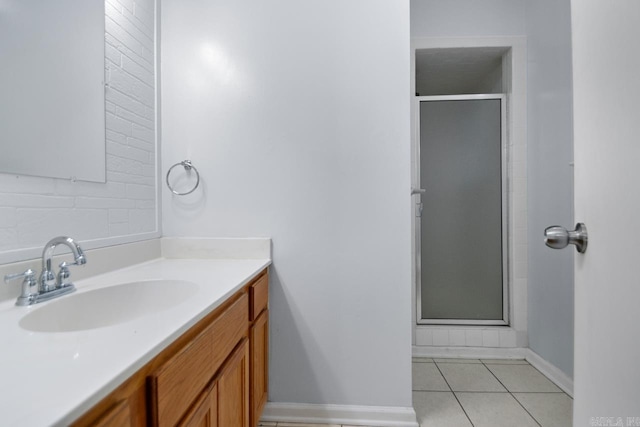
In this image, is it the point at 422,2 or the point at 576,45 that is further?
the point at 422,2

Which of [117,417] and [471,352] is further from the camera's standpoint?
[471,352]

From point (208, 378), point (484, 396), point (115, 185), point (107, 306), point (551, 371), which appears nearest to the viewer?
point (208, 378)

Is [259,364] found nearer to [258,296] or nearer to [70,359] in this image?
[258,296]

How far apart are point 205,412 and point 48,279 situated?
0.57 m

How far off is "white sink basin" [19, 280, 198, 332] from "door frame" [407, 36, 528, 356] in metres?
1.78

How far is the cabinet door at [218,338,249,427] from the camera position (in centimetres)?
93

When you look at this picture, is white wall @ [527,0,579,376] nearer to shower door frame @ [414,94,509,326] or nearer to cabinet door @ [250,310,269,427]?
shower door frame @ [414,94,509,326]

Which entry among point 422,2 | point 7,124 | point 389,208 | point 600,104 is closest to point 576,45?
point 600,104

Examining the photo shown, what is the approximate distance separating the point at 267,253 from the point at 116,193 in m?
0.69

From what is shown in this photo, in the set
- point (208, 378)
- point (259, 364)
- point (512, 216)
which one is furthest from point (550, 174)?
point (208, 378)

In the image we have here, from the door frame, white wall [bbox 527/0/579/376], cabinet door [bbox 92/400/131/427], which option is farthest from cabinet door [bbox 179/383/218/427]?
white wall [bbox 527/0/579/376]

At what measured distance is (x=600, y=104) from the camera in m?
0.52

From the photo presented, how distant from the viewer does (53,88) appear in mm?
1002

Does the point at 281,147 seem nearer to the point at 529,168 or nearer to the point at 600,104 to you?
the point at 600,104
